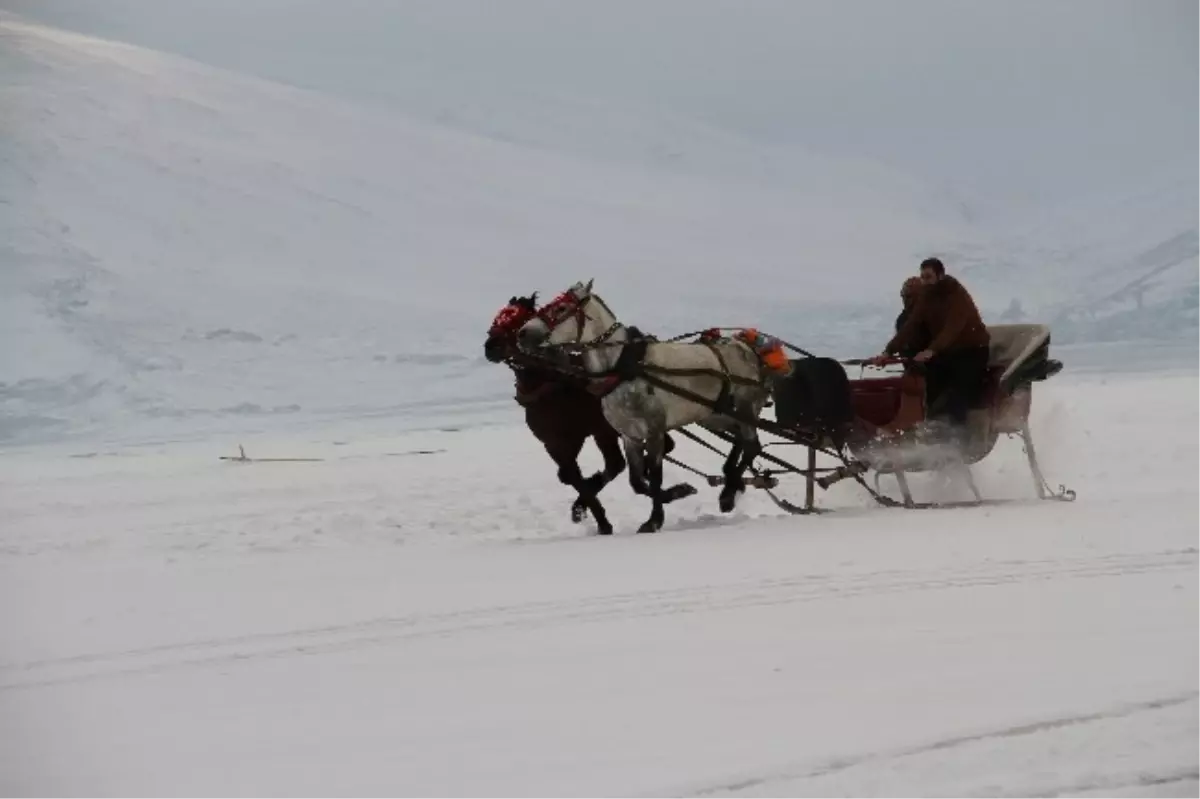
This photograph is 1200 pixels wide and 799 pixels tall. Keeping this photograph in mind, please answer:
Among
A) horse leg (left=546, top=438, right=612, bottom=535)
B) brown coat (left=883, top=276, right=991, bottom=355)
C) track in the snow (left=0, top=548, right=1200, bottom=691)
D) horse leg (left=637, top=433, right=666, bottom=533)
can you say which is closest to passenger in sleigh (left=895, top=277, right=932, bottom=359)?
brown coat (left=883, top=276, right=991, bottom=355)

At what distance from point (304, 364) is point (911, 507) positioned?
25.2 meters

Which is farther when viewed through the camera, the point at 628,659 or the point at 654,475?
the point at 654,475

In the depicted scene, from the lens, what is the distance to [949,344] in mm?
10680

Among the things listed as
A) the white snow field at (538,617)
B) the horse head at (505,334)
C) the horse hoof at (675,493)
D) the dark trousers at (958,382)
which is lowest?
the white snow field at (538,617)

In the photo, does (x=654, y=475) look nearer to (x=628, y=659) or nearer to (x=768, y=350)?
(x=768, y=350)

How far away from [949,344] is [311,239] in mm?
35849

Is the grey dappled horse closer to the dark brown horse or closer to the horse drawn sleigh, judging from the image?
the horse drawn sleigh

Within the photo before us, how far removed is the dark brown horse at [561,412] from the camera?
9969mm

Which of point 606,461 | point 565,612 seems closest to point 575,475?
point 606,461

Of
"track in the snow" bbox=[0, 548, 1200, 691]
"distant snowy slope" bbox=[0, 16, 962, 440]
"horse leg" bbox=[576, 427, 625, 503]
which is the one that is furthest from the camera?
"distant snowy slope" bbox=[0, 16, 962, 440]

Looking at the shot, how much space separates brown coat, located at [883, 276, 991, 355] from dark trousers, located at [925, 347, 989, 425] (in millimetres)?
74

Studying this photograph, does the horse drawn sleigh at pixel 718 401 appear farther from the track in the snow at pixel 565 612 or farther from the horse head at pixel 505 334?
the track in the snow at pixel 565 612

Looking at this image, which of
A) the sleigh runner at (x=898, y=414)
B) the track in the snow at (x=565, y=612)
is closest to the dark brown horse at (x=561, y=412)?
the sleigh runner at (x=898, y=414)

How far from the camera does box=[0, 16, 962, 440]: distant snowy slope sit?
108 feet
